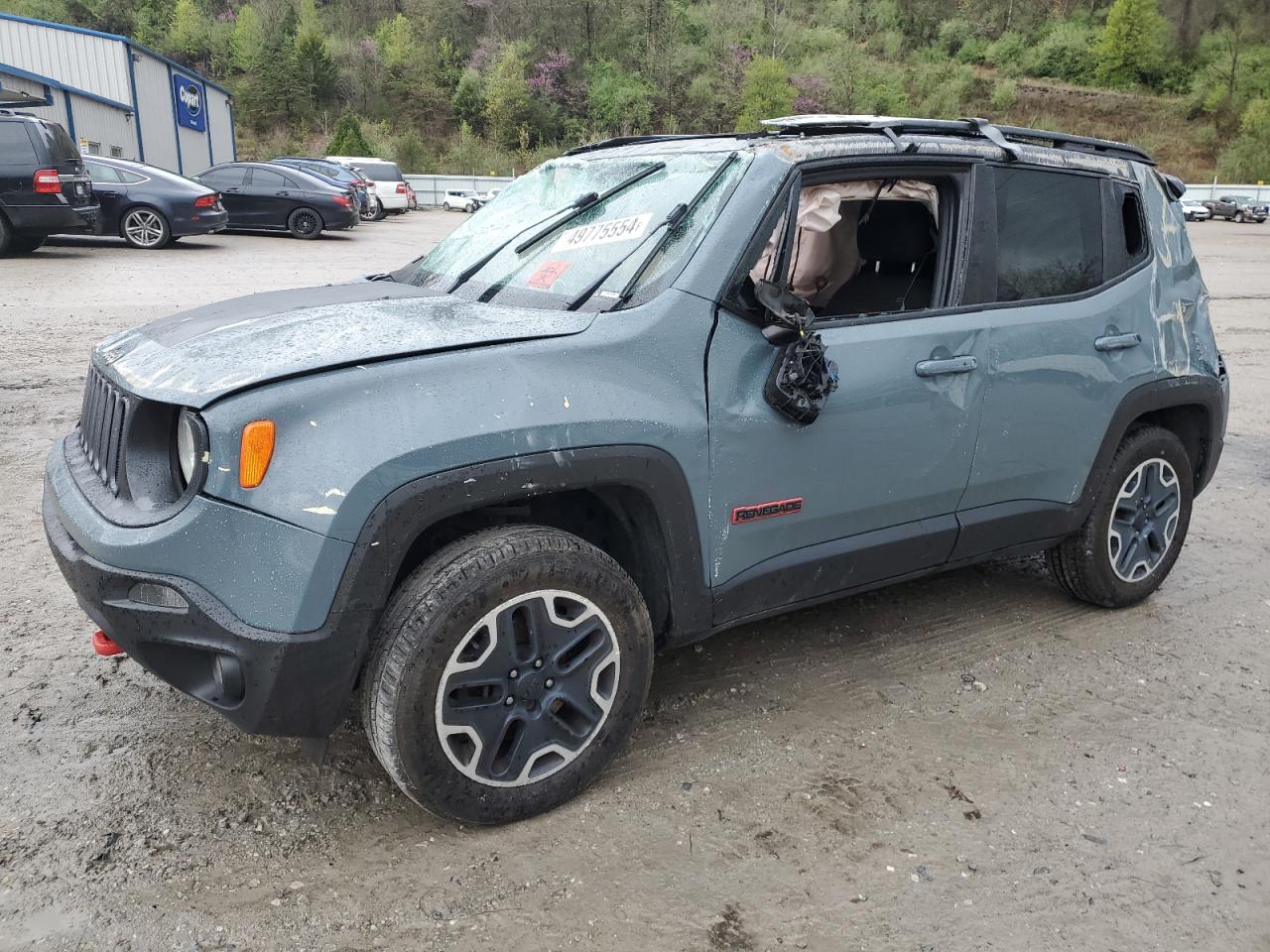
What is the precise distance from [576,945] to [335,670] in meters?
0.82

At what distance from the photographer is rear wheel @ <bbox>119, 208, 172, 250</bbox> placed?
1569cm

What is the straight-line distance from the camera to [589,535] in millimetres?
2969

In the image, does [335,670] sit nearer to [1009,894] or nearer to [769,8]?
[1009,894]

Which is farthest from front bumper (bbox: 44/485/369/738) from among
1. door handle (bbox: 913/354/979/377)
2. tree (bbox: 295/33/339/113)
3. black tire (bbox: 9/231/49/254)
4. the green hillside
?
tree (bbox: 295/33/339/113)

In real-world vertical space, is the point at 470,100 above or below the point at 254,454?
below

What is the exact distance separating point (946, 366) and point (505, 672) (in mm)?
1694

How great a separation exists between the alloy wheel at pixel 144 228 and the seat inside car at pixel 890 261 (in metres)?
14.7

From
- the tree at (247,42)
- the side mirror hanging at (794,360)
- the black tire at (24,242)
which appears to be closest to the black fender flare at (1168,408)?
the side mirror hanging at (794,360)

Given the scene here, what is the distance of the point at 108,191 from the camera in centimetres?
1550

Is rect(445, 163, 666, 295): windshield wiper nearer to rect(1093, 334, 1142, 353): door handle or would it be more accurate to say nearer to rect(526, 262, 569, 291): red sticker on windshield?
rect(526, 262, 569, 291): red sticker on windshield

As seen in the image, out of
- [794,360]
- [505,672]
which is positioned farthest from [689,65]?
[505,672]

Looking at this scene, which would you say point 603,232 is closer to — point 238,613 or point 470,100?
point 238,613

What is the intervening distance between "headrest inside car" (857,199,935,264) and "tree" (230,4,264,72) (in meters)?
83.9

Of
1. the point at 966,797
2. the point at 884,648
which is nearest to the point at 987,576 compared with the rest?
the point at 884,648
